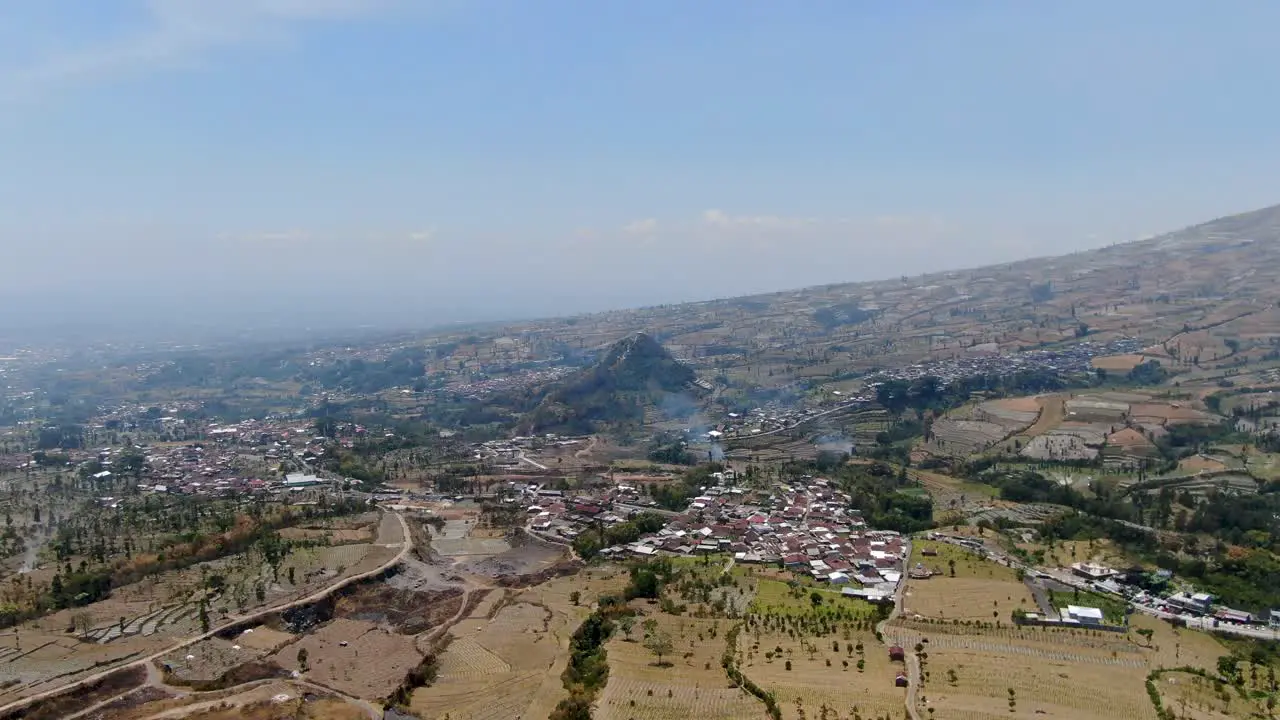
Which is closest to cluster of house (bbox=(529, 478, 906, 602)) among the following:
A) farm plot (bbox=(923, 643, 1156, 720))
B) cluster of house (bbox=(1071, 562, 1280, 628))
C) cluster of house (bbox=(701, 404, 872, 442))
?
farm plot (bbox=(923, 643, 1156, 720))

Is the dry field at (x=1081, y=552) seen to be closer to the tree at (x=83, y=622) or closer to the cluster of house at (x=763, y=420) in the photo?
the cluster of house at (x=763, y=420)

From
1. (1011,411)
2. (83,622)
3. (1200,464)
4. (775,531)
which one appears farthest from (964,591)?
(1011,411)

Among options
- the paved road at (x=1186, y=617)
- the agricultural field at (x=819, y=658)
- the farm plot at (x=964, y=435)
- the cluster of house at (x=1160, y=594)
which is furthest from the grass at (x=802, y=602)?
the farm plot at (x=964, y=435)

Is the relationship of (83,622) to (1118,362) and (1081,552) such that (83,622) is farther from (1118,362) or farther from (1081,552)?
(1118,362)

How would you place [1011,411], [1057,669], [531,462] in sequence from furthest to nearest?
[1011,411] < [531,462] < [1057,669]

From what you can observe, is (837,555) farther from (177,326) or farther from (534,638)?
(177,326)

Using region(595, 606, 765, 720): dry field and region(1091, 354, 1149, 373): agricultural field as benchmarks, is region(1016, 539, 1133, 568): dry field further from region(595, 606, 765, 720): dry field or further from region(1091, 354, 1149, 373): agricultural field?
region(1091, 354, 1149, 373): agricultural field
